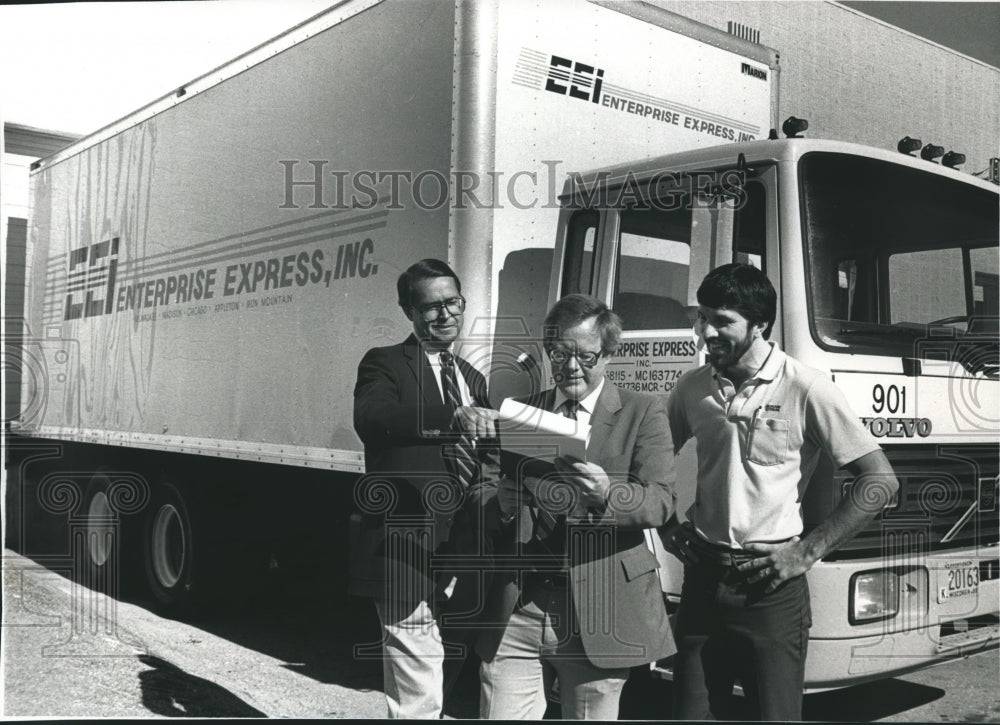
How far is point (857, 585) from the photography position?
11.0ft

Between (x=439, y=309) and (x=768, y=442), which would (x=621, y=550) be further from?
(x=439, y=309)

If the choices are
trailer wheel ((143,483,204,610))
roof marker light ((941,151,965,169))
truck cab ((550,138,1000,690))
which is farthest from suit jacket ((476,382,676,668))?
trailer wheel ((143,483,204,610))

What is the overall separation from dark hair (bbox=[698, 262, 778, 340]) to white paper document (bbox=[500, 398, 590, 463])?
61 cm

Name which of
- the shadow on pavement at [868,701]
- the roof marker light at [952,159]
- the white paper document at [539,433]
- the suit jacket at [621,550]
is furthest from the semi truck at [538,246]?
the shadow on pavement at [868,701]

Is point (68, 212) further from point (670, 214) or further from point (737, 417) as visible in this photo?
point (737, 417)

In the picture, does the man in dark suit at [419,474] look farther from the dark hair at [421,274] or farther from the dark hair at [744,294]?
the dark hair at [744,294]

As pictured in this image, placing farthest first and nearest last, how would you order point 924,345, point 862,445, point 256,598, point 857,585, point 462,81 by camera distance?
point 256,598, point 462,81, point 924,345, point 857,585, point 862,445

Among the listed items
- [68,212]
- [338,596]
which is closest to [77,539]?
[338,596]

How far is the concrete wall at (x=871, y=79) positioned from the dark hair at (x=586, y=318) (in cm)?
181

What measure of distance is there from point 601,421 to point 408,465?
75 centimetres

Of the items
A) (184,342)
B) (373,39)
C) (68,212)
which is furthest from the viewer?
(68,212)

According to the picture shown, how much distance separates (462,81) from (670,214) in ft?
3.16

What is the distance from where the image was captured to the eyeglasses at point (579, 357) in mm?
3240

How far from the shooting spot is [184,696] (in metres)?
4.78
